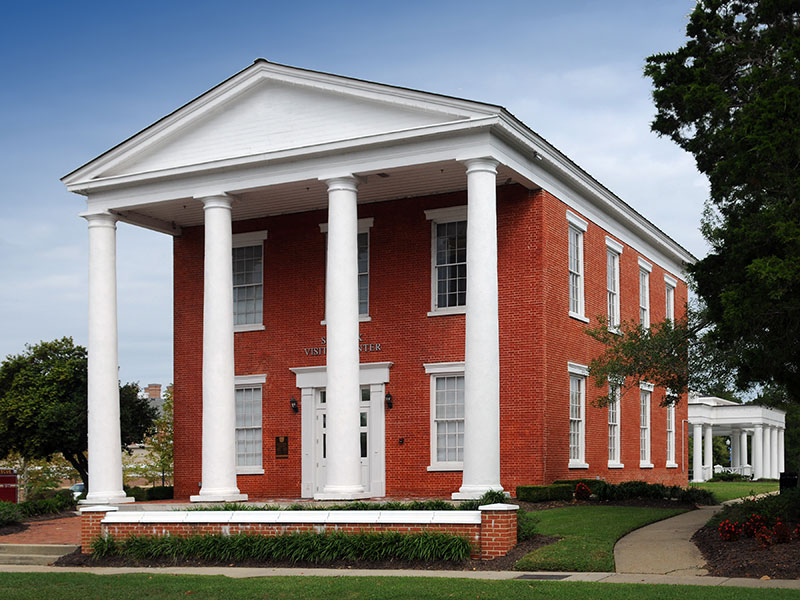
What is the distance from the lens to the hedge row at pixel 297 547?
Answer: 17281 mm

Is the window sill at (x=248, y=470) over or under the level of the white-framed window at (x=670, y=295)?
under

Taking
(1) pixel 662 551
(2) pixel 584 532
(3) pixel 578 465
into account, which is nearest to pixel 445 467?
(3) pixel 578 465

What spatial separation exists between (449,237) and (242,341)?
7.12 metres

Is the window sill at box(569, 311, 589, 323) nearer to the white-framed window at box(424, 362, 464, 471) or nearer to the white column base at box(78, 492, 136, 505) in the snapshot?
the white-framed window at box(424, 362, 464, 471)

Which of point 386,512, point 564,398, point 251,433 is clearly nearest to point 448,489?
point 564,398

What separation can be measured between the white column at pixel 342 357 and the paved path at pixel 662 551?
698cm

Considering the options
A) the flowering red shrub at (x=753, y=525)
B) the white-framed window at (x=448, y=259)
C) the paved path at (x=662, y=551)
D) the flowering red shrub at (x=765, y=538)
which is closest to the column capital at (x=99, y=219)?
the white-framed window at (x=448, y=259)

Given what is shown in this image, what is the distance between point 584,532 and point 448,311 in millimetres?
9640

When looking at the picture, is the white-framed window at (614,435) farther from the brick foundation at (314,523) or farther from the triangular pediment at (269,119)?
the brick foundation at (314,523)

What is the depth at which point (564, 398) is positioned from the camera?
2759cm

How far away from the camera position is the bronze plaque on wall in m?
29.4

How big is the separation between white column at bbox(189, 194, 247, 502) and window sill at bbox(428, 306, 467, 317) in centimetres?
536

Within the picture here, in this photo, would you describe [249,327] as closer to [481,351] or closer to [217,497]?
[217,497]

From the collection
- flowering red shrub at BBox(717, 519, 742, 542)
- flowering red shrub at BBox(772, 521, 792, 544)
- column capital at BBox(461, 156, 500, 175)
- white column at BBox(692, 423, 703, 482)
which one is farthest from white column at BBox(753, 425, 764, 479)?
flowering red shrub at BBox(772, 521, 792, 544)
